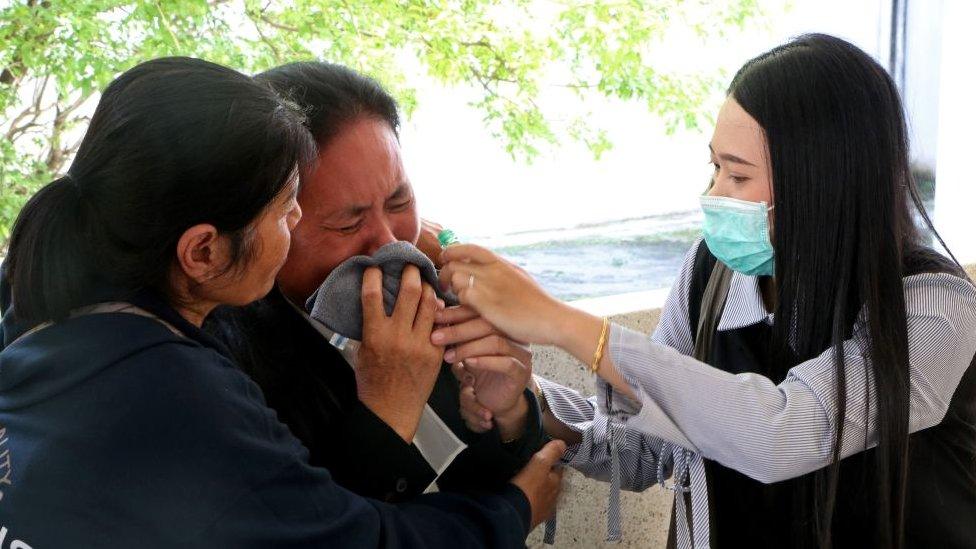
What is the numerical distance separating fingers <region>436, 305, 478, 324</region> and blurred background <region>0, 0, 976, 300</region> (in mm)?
1347

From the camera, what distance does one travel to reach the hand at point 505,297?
1486mm

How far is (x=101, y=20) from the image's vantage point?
2.49 metres

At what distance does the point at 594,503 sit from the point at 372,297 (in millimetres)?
1184

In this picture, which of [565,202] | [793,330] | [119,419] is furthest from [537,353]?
[119,419]

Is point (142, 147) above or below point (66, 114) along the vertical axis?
above

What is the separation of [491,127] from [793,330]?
66.8 inches

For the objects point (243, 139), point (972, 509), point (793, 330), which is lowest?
point (972, 509)

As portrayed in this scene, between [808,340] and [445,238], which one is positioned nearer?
[808,340]

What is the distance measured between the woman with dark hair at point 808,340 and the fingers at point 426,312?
0.03 metres

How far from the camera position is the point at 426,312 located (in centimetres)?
147

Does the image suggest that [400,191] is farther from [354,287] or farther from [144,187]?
[144,187]

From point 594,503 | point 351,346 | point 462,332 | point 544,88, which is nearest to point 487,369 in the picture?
point 462,332

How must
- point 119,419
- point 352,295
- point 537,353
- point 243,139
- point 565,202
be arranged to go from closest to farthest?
point 119,419 → point 243,139 → point 352,295 → point 537,353 → point 565,202

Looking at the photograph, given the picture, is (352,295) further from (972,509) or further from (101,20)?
(101,20)
